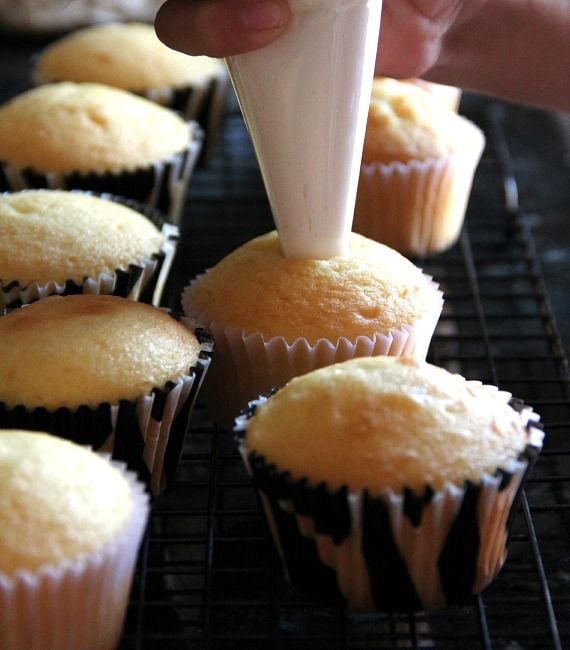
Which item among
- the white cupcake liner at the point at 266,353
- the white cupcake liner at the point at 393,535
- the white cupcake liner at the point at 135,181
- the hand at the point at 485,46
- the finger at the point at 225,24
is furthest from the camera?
the white cupcake liner at the point at 135,181

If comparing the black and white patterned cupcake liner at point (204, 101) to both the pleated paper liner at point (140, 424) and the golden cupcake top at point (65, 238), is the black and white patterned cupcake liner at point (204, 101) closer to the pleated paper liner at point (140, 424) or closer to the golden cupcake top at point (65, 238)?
the golden cupcake top at point (65, 238)

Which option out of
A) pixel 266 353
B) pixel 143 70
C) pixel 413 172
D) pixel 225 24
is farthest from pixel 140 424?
pixel 143 70

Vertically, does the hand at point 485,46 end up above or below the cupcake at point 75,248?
above

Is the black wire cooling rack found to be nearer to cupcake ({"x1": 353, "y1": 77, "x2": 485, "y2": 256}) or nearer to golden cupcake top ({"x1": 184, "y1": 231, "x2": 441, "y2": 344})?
cupcake ({"x1": 353, "y1": 77, "x2": 485, "y2": 256})

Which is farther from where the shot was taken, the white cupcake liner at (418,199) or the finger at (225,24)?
the white cupcake liner at (418,199)

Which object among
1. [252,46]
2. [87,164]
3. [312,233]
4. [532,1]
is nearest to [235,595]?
[312,233]

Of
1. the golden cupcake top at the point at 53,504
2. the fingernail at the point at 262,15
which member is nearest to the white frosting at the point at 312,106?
the fingernail at the point at 262,15

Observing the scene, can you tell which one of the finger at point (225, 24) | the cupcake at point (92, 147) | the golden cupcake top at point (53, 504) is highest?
the finger at point (225, 24)
